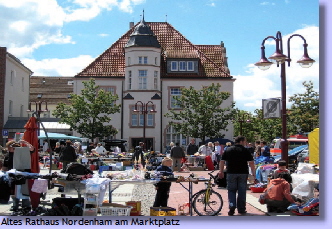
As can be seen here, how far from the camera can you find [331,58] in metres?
10.9

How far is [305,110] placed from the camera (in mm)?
52844

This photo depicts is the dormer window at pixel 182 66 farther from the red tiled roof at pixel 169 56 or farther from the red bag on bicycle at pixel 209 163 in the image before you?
the red bag on bicycle at pixel 209 163

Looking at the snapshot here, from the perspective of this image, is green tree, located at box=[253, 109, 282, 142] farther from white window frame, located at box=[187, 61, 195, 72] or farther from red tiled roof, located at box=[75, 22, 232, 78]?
white window frame, located at box=[187, 61, 195, 72]

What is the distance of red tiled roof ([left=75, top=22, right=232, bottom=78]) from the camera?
51.4m

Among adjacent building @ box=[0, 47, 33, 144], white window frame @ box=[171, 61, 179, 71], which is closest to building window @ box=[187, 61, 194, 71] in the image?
white window frame @ box=[171, 61, 179, 71]

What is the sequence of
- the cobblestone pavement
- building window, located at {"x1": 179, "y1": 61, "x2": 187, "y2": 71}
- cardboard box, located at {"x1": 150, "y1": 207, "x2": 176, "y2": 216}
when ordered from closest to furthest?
cardboard box, located at {"x1": 150, "y1": 207, "x2": 176, "y2": 216} → the cobblestone pavement → building window, located at {"x1": 179, "y1": 61, "x2": 187, "y2": 71}

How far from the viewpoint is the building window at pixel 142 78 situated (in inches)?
1961

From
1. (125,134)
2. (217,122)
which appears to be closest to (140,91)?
(125,134)

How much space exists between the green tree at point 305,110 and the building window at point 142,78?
15935 millimetres

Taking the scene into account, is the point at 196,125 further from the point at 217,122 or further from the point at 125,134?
the point at 125,134

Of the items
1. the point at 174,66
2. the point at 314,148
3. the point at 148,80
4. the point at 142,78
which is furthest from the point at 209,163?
the point at 174,66

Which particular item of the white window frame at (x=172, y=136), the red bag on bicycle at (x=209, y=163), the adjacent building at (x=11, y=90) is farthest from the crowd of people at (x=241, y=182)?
the white window frame at (x=172, y=136)

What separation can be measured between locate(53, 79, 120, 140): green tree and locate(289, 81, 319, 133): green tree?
62.1ft

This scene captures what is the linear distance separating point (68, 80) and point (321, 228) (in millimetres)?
93847
